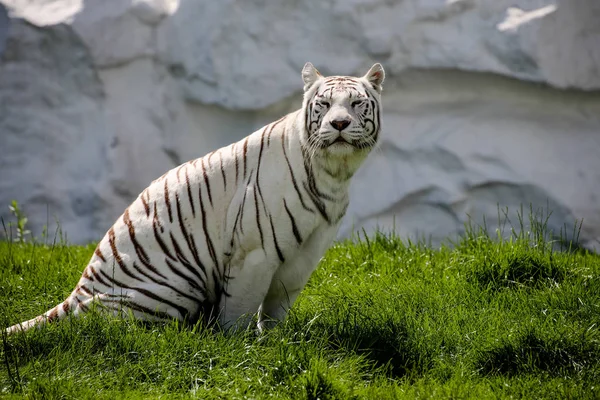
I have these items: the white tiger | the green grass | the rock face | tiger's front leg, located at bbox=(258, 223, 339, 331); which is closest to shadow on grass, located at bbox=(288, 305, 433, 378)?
the green grass

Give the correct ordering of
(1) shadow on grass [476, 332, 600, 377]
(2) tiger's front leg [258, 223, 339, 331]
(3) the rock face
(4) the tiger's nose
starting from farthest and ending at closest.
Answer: (3) the rock face < (2) tiger's front leg [258, 223, 339, 331] < (4) the tiger's nose < (1) shadow on grass [476, 332, 600, 377]

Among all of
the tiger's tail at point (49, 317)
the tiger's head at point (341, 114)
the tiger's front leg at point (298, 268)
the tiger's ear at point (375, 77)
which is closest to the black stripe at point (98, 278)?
the tiger's tail at point (49, 317)

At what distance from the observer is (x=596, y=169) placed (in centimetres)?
701

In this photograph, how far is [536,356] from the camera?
3.18 m

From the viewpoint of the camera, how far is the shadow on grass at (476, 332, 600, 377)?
3.15m

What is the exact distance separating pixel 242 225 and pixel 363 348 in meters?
0.71

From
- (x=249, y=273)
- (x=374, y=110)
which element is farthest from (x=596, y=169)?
(x=249, y=273)

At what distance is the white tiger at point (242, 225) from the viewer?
3.36m

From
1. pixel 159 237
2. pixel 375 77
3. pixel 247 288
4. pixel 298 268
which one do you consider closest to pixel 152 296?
pixel 159 237

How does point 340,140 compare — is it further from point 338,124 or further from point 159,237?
point 159,237

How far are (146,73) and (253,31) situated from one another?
3.60 feet

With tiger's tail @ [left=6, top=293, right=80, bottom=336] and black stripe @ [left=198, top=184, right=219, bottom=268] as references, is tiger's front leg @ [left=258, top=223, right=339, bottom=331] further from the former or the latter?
tiger's tail @ [left=6, top=293, right=80, bottom=336]

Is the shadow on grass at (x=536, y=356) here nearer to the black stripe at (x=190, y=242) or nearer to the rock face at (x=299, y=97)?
the black stripe at (x=190, y=242)

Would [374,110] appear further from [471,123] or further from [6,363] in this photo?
[471,123]
